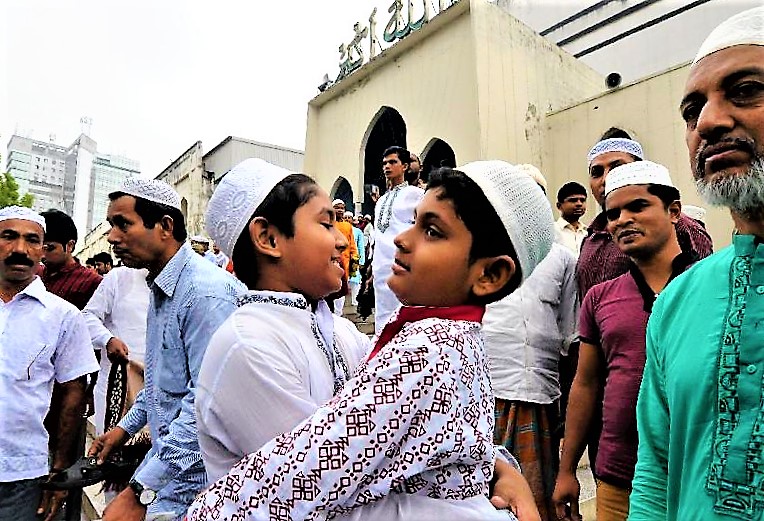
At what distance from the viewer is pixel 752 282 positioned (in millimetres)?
1177

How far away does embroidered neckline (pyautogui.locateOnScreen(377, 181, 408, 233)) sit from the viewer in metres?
4.70

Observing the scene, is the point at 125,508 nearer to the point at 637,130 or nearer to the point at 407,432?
the point at 407,432

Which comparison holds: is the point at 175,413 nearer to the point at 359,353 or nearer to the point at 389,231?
the point at 359,353

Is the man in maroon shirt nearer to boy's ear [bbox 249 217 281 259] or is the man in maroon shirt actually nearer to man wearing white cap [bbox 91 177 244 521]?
man wearing white cap [bbox 91 177 244 521]

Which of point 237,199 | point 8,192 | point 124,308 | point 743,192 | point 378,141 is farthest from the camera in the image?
point 8,192

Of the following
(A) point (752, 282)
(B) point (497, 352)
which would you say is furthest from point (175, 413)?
(A) point (752, 282)

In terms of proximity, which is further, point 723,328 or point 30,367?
point 30,367

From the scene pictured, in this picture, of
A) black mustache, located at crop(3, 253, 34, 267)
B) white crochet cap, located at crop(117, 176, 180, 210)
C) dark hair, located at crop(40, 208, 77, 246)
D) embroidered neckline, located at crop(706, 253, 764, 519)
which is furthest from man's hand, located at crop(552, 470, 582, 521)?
dark hair, located at crop(40, 208, 77, 246)

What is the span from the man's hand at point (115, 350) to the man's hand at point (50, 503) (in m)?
0.89

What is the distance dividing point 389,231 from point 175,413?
281 centimetres

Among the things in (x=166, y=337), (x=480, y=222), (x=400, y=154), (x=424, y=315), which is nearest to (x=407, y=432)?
(x=424, y=315)

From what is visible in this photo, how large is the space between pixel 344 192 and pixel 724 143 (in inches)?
522

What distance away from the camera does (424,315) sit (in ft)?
3.80

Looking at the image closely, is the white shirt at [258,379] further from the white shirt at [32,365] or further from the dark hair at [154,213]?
the white shirt at [32,365]
